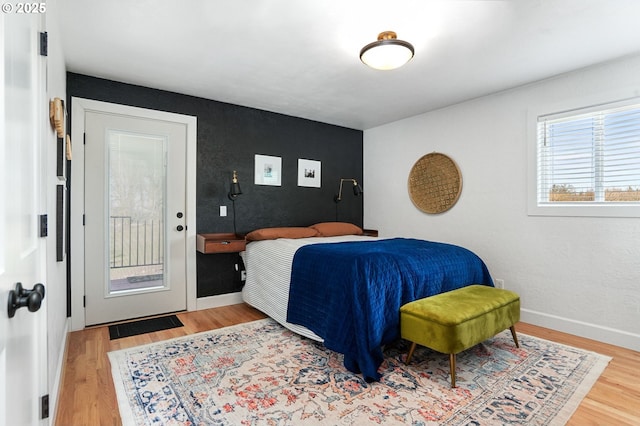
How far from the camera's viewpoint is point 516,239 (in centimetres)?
340

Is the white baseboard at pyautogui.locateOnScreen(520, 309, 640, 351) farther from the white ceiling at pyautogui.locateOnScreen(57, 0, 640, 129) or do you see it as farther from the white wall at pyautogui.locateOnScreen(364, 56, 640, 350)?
the white ceiling at pyautogui.locateOnScreen(57, 0, 640, 129)

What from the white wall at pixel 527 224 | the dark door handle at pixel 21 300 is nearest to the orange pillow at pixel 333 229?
the white wall at pixel 527 224

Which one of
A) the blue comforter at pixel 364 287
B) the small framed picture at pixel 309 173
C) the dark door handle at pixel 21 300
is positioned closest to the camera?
the dark door handle at pixel 21 300

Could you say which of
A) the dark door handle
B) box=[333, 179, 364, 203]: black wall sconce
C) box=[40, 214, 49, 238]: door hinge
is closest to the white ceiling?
box=[40, 214, 49, 238]: door hinge

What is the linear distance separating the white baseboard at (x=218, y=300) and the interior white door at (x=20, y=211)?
88.3 inches

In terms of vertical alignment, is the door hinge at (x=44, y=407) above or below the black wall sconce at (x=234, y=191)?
below

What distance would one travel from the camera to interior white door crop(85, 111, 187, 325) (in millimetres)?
3162

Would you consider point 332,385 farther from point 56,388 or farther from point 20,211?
point 20,211

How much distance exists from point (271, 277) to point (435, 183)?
2328 mm

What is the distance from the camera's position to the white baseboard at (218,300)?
12.1ft

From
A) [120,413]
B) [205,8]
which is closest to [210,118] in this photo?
[205,8]

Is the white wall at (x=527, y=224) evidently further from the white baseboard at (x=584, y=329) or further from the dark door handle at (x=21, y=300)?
the dark door handle at (x=21, y=300)

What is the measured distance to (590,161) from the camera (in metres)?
2.97

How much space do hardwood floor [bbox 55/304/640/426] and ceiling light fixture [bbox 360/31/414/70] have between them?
245 centimetres
